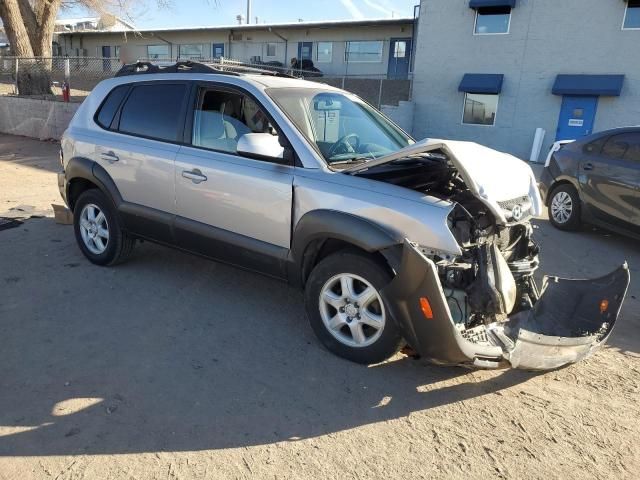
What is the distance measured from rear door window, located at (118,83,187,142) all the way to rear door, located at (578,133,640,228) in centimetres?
544

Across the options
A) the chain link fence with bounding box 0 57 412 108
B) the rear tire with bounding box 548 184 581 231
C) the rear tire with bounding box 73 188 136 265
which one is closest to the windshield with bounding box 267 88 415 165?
the rear tire with bounding box 73 188 136 265

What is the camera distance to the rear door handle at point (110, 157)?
4727 mm

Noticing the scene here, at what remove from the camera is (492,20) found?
17.5 metres

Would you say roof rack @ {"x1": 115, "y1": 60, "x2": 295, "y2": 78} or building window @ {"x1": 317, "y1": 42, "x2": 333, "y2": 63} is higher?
building window @ {"x1": 317, "y1": 42, "x2": 333, "y2": 63}

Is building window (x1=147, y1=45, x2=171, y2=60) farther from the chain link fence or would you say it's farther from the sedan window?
the sedan window

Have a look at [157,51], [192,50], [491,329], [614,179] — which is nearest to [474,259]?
[491,329]

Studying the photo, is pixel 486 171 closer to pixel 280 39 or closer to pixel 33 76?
pixel 33 76

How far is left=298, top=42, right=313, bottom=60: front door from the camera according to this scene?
29.7 metres

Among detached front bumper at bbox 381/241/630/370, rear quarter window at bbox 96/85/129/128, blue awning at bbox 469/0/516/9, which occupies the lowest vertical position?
detached front bumper at bbox 381/241/630/370

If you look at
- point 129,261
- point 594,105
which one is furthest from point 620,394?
point 594,105

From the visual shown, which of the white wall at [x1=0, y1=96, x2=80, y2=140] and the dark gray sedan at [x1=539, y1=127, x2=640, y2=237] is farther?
the white wall at [x1=0, y1=96, x2=80, y2=140]

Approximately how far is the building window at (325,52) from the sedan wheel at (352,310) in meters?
27.8

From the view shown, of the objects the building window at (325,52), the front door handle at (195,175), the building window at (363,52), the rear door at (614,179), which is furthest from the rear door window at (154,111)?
the building window at (325,52)

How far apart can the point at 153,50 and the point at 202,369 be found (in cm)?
3680
